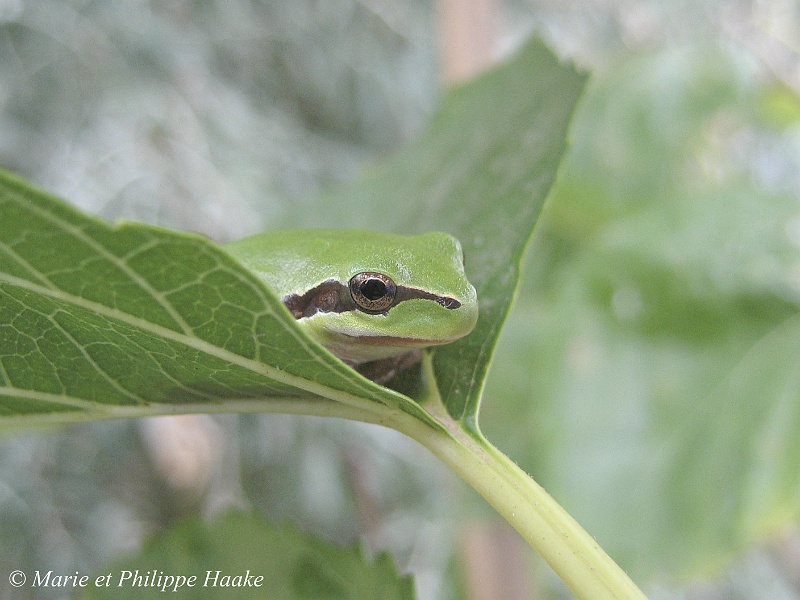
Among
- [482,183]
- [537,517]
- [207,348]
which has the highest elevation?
[482,183]

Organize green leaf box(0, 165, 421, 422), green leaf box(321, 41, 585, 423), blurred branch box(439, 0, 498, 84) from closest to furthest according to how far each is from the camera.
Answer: green leaf box(0, 165, 421, 422) < green leaf box(321, 41, 585, 423) < blurred branch box(439, 0, 498, 84)

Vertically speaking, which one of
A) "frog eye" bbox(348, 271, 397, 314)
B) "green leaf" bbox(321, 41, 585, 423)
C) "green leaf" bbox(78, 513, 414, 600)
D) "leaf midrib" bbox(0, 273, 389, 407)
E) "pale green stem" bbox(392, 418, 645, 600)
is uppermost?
"green leaf" bbox(321, 41, 585, 423)

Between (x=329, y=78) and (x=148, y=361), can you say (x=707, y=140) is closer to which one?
(x=329, y=78)

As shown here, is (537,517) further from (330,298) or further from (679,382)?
(679,382)

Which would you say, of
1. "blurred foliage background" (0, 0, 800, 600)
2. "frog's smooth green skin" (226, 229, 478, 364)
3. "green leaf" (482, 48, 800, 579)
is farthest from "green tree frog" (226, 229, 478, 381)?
"green leaf" (482, 48, 800, 579)

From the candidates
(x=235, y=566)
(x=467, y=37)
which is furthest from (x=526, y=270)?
(x=235, y=566)

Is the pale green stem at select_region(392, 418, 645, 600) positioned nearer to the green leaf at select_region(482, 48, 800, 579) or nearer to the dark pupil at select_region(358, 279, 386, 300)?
the dark pupil at select_region(358, 279, 386, 300)

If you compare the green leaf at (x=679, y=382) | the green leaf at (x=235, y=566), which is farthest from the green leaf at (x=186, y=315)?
the green leaf at (x=679, y=382)
